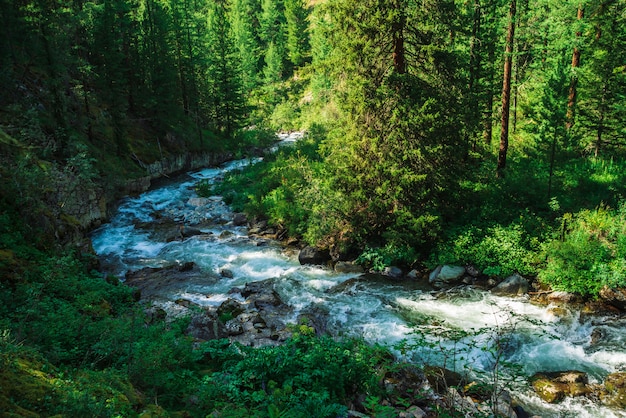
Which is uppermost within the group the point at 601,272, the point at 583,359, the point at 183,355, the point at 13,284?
the point at 13,284

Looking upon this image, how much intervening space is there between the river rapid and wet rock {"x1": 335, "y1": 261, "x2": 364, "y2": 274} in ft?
1.09

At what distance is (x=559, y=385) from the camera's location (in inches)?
355

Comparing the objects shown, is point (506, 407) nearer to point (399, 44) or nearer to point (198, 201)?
point (399, 44)

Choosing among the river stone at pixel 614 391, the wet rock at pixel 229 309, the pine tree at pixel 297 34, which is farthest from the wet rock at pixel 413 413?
the pine tree at pixel 297 34

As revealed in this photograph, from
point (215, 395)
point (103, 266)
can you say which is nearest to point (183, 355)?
point (215, 395)

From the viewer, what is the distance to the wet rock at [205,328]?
9.85 meters

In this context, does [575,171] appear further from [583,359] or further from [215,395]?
[215,395]

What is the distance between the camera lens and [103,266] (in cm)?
1644

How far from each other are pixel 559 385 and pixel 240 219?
17.7m

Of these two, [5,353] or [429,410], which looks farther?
[429,410]

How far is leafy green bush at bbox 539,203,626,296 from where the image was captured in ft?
40.7

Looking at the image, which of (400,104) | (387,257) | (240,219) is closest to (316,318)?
(387,257)

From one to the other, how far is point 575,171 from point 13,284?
20744 mm

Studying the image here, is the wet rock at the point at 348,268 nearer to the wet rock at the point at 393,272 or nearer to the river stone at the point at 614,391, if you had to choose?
the wet rock at the point at 393,272
